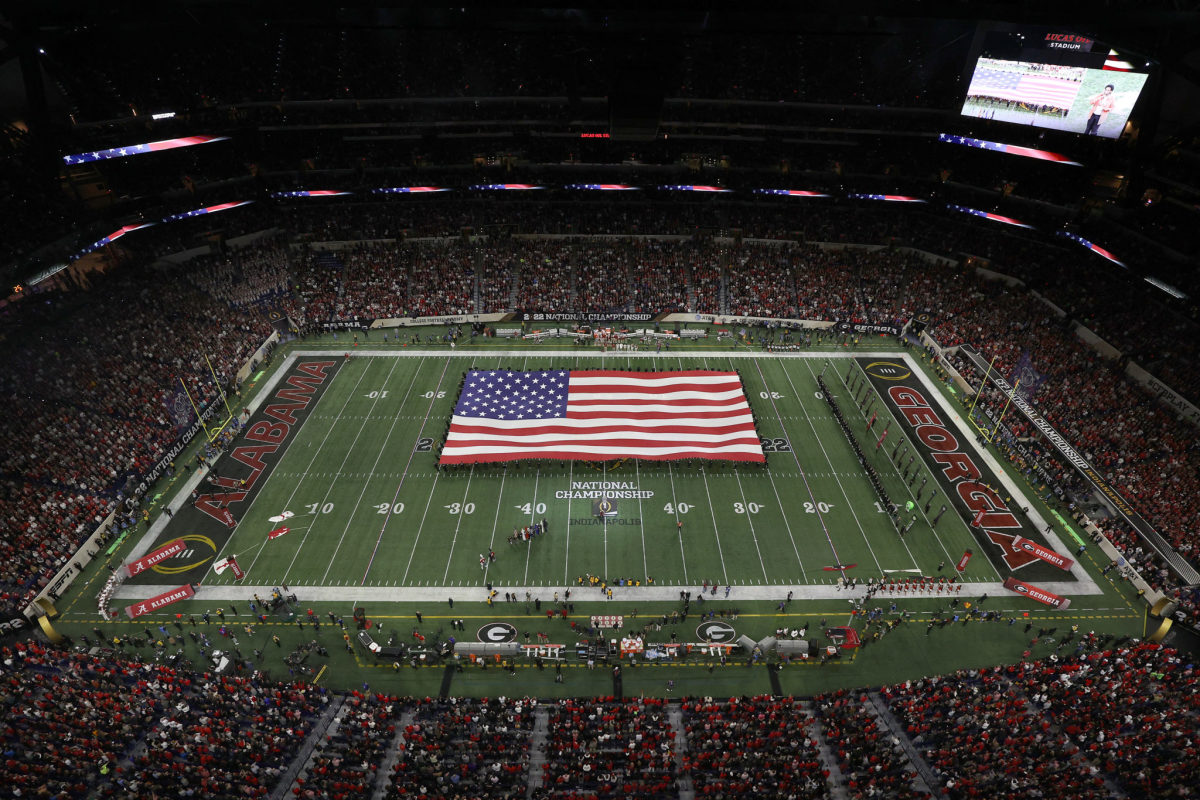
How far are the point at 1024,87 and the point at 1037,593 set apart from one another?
3631 centimetres

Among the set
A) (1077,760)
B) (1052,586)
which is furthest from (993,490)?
(1077,760)

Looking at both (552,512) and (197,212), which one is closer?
(552,512)

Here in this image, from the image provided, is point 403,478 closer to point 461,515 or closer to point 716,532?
point 461,515

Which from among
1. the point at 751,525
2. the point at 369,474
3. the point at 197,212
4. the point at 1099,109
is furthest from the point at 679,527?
the point at 197,212

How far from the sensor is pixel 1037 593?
26.6m

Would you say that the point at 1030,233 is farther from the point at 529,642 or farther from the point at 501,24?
the point at 529,642

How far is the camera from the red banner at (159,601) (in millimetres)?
25125

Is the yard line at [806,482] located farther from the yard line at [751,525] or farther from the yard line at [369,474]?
the yard line at [369,474]

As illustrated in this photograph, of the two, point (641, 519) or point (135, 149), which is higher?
point (135, 149)

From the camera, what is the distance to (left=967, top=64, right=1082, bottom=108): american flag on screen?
4219cm

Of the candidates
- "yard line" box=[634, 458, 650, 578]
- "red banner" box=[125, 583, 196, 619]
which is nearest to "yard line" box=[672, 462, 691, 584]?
"yard line" box=[634, 458, 650, 578]

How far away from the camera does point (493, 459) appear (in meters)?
34.0

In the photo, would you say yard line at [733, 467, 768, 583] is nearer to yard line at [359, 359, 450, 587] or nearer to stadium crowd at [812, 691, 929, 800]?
stadium crowd at [812, 691, 929, 800]

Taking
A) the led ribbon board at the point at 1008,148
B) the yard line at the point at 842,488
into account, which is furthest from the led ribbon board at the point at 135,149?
the led ribbon board at the point at 1008,148
